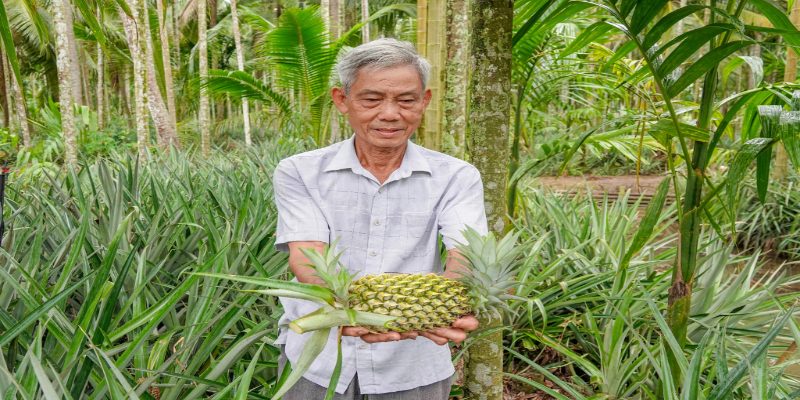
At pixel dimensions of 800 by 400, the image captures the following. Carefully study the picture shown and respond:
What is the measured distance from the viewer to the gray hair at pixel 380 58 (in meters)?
1.56

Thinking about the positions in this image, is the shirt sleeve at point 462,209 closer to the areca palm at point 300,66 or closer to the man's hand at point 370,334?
the man's hand at point 370,334

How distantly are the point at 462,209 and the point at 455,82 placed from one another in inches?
80.1

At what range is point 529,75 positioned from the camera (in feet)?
13.5

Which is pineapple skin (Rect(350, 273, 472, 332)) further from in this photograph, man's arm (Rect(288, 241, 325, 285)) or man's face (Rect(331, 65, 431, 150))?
man's face (Rect(331, 65, 431, 150))

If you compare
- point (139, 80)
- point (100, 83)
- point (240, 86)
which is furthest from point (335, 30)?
point (100, 83)

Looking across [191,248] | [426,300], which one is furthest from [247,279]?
[191,248]

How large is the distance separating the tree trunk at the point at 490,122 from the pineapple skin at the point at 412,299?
65 cm

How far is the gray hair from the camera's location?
1.56 meters

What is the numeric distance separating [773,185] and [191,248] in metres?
7.32

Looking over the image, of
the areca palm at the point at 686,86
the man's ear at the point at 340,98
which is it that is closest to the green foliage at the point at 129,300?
the man's ear at the point at 340,98

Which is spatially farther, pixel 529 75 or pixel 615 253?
pixel 529 75

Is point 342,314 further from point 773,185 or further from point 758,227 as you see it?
point 773,185

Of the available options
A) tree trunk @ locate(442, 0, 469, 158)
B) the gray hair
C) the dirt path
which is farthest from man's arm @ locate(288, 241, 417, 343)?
the dirt path

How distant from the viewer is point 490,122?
2.05 meters
